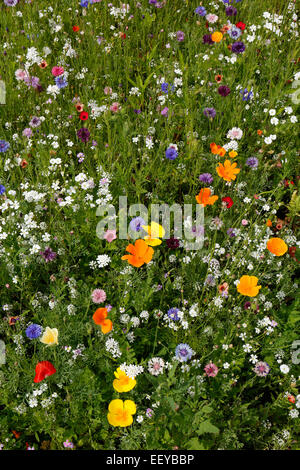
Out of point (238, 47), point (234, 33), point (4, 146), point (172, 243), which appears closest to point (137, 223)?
point (172, 243)

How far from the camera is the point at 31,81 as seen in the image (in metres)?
3.12

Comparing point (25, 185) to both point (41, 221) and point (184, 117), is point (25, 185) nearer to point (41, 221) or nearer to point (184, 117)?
point (41, 221)

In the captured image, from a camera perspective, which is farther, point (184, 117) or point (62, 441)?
point (184, 117)

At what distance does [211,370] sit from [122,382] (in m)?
0.45

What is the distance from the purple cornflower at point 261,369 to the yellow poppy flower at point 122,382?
2.15 ft

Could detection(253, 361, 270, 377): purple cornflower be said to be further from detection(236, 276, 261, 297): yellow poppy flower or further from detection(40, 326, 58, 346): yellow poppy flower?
detection(40, 326, 58, 346): yellow poppy flower

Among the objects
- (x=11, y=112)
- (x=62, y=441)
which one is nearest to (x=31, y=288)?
(x=62, y=441)

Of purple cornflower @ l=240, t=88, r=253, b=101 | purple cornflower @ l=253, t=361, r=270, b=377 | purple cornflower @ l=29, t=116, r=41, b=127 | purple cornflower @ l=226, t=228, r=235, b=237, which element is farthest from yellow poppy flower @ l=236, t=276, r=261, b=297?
purple cornflower @ l=29, t=116, r=41, b=127

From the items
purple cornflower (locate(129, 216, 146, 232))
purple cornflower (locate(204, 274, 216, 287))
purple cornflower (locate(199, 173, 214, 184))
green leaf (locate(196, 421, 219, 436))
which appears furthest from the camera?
purple cornflower (locate(199, 173, 214, 184))

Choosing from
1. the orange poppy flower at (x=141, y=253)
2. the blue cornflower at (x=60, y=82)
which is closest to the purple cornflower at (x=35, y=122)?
the blue cornflower at (x=60, y=82)

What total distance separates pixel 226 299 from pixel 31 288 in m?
1.20

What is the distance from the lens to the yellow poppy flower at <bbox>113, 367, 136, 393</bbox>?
186cm

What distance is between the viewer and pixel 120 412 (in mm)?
1826
